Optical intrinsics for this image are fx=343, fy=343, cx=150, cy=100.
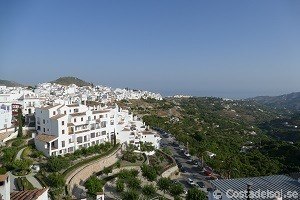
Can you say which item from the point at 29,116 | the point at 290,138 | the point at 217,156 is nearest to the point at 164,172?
the point at 217,156

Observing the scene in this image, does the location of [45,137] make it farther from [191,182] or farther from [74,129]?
[191,182]

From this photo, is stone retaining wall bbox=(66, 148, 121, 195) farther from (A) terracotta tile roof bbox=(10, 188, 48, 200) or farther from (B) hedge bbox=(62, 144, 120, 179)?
(A) terracotta tile roof bbox=(10, 188, 48, 200)

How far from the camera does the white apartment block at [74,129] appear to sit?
3406 cm

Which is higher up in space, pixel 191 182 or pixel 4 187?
pixel 4 187

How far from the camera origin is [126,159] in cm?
3756

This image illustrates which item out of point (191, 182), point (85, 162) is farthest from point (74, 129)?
point (191, 182)

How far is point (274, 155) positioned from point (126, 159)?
32465 millimetres

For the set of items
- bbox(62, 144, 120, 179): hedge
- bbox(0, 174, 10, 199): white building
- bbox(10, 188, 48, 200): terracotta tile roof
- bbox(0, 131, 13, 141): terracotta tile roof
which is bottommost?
bbox(62, 144, 120, 179): hedge

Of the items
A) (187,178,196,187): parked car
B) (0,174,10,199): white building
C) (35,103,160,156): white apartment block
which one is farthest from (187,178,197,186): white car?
→ (0,174,10,199): white building

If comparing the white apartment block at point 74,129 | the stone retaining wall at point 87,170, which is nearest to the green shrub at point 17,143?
the white apartment block at point 74,129

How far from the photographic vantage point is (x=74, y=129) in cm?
3584

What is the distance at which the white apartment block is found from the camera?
3406 centimetres

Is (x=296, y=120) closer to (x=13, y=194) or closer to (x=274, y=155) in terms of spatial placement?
(x=274, y=155)

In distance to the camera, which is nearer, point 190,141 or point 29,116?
point 29,116
